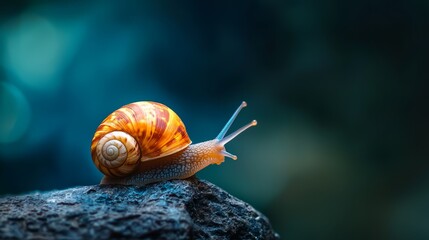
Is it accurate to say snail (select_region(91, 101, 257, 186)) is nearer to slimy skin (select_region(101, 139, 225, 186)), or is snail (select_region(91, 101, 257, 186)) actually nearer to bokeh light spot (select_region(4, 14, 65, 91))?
slimy skin (select_region(101, 139, 225, 186))

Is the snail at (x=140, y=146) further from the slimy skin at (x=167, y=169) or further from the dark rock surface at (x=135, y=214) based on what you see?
the dark rock surface at (x=135, y=214)

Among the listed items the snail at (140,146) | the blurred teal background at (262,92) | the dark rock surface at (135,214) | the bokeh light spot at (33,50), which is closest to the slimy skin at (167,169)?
the snail at (140,146)

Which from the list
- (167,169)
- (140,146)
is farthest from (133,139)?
(167,169)

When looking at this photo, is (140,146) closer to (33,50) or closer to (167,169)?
(167,169)

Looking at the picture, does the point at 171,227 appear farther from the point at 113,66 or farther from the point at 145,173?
the point at 113,66

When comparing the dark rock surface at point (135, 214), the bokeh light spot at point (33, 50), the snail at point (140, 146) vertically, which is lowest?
the dark rock surface at point (135, 214)

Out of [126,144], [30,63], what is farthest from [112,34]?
[126,144]

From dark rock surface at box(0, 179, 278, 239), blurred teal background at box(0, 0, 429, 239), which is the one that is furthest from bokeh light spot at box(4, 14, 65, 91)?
dark rock surface at box(0, 179, 278, 239)

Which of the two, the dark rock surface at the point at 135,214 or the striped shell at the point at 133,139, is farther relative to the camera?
the striped shell at the point at 133,139
